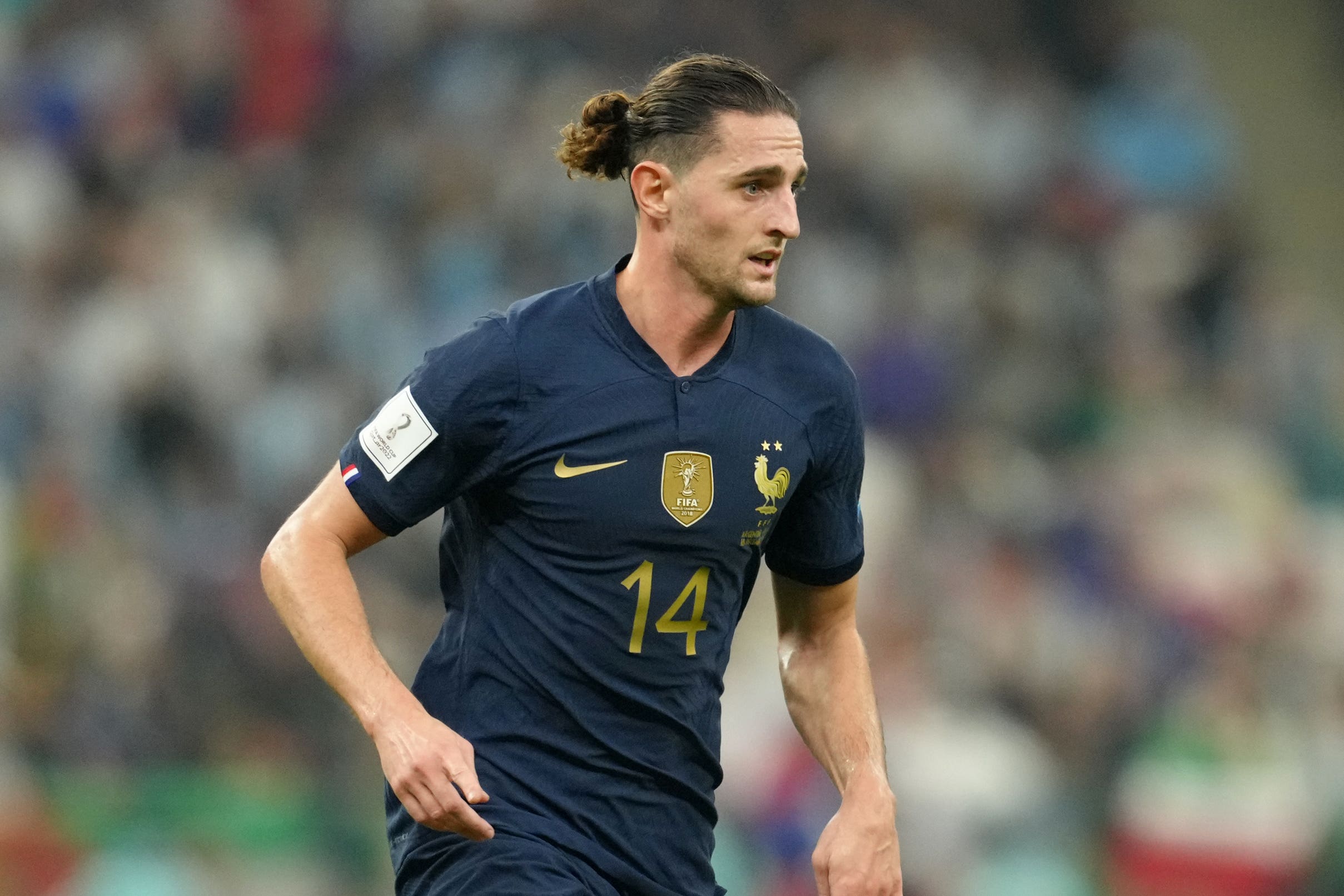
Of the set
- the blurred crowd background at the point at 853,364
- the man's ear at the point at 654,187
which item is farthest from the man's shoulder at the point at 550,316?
A: the blurred crowd background at the point at 853,364

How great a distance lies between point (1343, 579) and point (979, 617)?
2.11 m

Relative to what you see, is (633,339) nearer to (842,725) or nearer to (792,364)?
(792,364)

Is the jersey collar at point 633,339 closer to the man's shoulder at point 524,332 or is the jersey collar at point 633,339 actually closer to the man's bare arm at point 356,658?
the man's shoulder at point 524,332

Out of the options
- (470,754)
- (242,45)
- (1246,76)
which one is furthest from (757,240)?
(1246,76)

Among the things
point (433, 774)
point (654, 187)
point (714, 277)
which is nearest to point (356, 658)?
point (433, 774)

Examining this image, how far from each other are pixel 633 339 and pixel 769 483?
15.6 inches

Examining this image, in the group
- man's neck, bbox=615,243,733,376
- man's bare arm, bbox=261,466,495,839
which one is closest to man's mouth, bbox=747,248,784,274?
man's neck, bbox=615,243,733,376

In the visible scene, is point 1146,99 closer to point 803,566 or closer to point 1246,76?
point 1246,76

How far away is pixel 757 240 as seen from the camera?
3.79 metres

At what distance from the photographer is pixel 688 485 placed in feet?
12.4

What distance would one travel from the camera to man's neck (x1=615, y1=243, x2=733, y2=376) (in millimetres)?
3869

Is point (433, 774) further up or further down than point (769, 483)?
further down

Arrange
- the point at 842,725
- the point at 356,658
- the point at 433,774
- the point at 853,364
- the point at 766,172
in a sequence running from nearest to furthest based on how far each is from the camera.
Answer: the point at 433,774 → the point at 356,658 → the point at 766,172 → the point at 842,725 → the point at 853,364

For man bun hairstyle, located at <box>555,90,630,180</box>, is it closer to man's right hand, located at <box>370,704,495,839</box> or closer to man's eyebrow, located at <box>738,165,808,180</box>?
man's eyebrow, located at <box>738,165,808,180</box>
